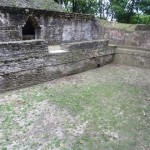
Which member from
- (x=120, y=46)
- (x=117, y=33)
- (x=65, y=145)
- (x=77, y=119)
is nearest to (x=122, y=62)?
(x=120, y=46)

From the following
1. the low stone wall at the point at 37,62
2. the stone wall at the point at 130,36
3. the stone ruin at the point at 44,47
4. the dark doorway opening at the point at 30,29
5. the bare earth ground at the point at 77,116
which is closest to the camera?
the bare earth ground at the point at 77,116

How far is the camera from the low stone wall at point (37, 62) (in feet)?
28.9

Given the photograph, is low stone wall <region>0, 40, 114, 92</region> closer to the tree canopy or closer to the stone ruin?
the stone ruin

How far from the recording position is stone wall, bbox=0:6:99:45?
1233 centimetres

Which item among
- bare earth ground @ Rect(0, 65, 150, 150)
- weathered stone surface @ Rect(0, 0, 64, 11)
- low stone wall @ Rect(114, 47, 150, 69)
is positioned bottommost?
bare earth ground @ Rect(0, 65, 150, 150)

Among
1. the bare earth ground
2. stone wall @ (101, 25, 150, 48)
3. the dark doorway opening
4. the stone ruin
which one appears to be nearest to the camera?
the bare earth ground

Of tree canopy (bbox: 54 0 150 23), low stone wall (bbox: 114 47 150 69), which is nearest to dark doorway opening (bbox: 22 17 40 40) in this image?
low stone wall (bbox: 114 47 150 69)

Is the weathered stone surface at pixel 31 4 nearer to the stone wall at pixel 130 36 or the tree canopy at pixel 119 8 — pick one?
the stone wall at pixel 130 36

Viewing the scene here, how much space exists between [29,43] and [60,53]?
1.95m

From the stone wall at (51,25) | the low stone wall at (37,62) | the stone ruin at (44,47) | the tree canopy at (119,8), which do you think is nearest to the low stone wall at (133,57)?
the stone ruin at (44,47)

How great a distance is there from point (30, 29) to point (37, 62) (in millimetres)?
5722

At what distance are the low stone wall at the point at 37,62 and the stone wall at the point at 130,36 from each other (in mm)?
3883

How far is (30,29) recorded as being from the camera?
1469 centimetres

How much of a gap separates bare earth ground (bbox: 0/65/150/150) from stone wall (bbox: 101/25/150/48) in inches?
196
